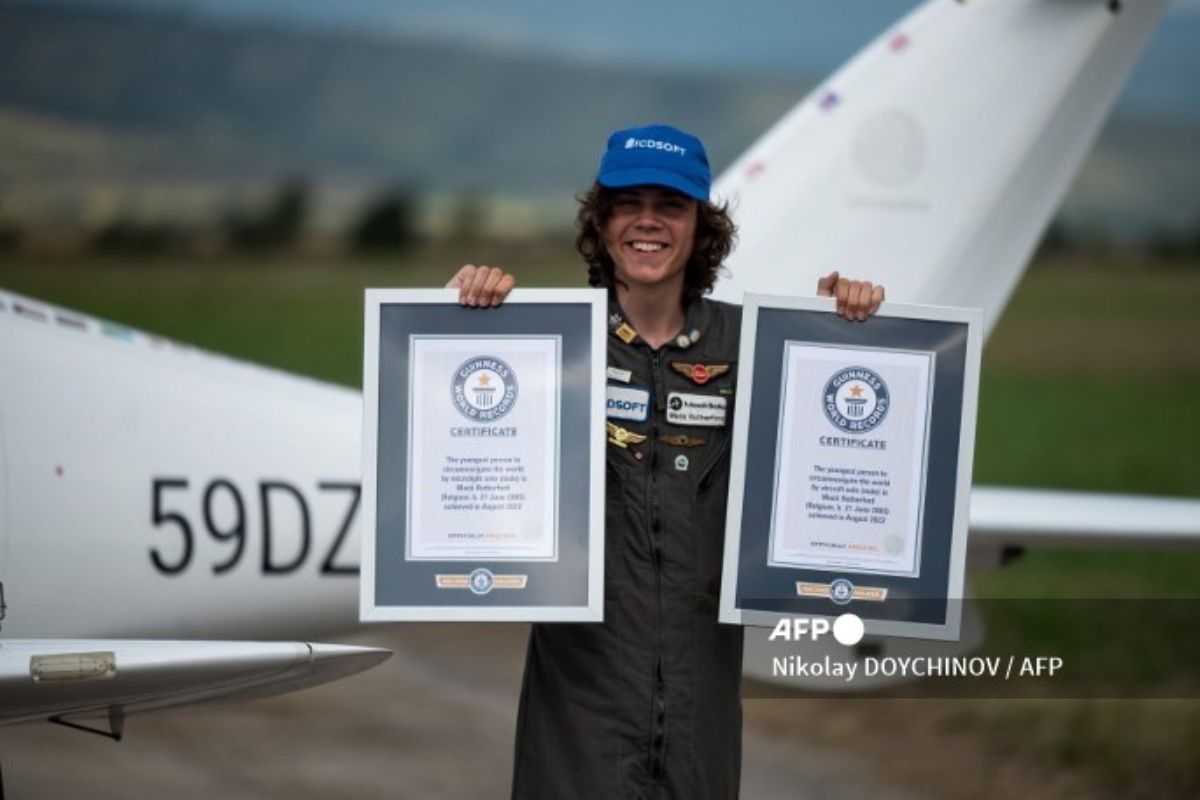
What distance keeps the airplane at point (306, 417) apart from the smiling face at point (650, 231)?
1.07 m

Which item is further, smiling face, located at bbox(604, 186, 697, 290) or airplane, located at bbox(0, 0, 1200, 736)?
airplane, located at bbox(0, 0, 1200, 736)

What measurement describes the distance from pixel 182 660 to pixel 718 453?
1.14 m

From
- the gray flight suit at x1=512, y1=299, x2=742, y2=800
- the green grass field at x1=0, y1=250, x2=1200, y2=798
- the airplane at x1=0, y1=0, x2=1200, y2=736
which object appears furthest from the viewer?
the green grass field at x1=0, y1=250, x2=1200, y2=798

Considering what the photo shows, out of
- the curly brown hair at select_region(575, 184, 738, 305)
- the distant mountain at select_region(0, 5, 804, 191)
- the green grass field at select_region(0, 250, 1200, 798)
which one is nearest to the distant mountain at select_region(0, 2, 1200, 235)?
the distant mountain at select_region(0, 5, 804, 191)

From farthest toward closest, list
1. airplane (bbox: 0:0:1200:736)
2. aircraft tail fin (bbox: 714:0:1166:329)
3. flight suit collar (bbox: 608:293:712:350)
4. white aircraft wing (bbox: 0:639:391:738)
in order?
aircraft tail fin (bbox: 714:0:1166:329), airplane (bbox: 0:0:1200:736), white aircraft wing (bbox: 0:639:391:738), flight suit collar (bbox: 608:293:712:350)

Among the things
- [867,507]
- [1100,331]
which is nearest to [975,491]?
[867,507]

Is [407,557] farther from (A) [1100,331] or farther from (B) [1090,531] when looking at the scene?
(A) [1100,331]

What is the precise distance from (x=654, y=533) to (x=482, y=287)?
469 mm

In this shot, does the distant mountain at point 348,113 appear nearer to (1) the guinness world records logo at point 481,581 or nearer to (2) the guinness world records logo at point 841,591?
(1) the guinness world records logo at point 481,581

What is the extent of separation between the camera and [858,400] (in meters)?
2.77

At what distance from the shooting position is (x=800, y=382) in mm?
2758

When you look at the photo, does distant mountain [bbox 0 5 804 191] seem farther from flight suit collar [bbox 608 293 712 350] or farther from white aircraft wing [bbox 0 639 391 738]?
flight suit collar [bbox 608 293 712 350]

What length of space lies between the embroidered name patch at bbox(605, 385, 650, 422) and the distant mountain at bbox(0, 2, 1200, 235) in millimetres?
12783

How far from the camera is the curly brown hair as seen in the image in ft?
9.14
